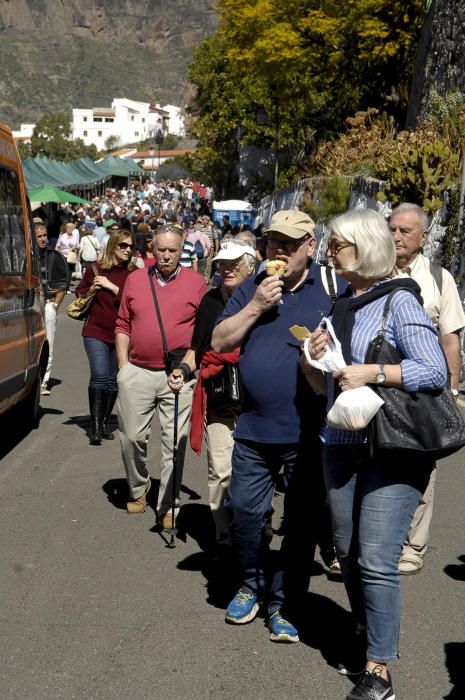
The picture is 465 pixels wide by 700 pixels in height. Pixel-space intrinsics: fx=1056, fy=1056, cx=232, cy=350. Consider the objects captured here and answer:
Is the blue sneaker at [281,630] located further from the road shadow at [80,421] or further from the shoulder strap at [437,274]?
the road shadow at [80,421]

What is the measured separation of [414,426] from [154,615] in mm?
1912

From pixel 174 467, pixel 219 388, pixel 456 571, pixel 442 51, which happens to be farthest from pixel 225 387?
pixel 442 51

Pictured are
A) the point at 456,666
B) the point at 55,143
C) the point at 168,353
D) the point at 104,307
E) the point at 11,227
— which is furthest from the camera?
the point at 55,143

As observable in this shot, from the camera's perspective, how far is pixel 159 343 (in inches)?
263

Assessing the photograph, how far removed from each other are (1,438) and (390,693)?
6133 millimetres

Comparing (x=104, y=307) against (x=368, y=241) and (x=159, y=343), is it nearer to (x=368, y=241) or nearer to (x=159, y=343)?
(x=159, y=343)

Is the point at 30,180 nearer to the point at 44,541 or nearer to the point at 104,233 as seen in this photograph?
the point at 104,233

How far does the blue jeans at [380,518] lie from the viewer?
154 inches

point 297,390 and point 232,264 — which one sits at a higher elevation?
point 232,264

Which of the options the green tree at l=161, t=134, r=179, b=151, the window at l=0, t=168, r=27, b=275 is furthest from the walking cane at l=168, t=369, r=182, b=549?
the green tree at l=161, t=134, r=179, b=151

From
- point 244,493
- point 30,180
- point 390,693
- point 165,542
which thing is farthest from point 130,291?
point 30,180

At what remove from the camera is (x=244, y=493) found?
187 inches

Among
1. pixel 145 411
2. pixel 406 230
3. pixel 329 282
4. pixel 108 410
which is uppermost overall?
pixel 406 230

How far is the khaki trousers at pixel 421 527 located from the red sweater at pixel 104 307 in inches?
151
